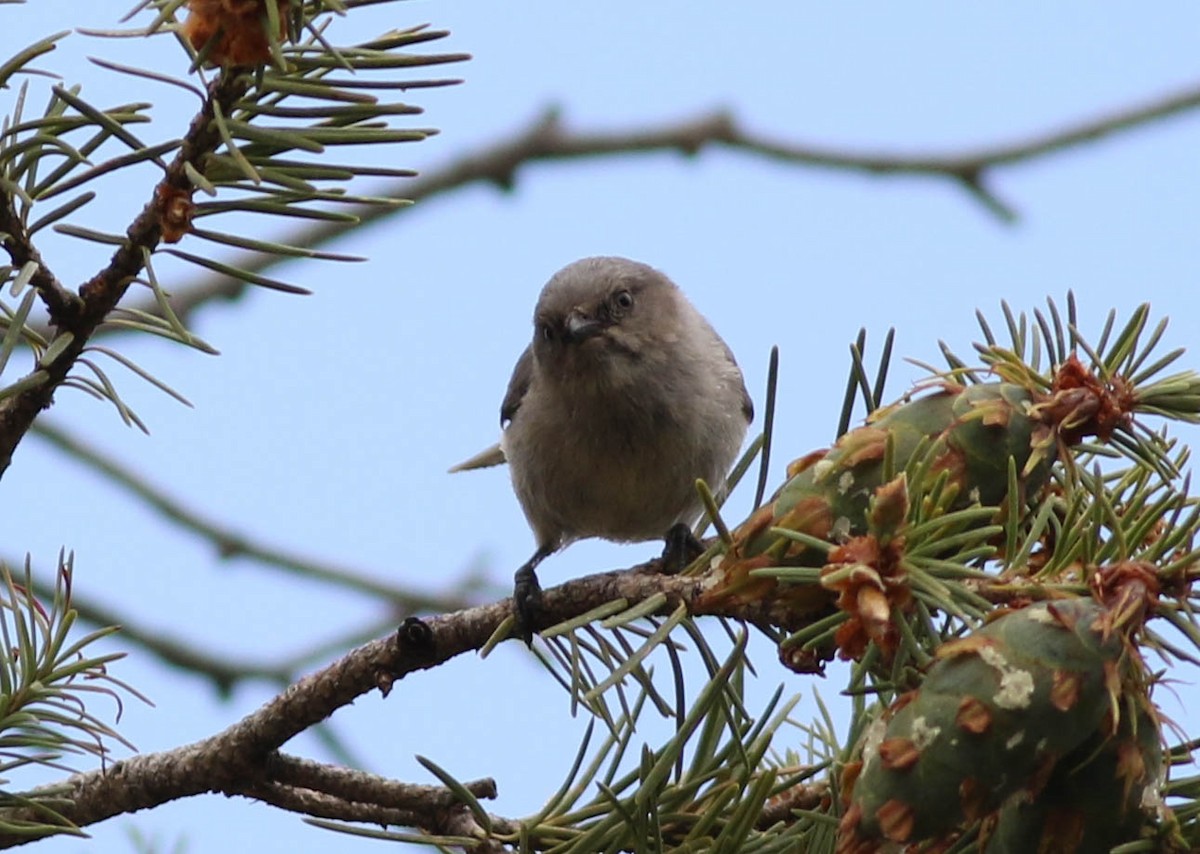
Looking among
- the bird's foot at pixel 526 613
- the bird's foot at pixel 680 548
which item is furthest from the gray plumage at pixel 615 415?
the bird's foot at pixel 526 613

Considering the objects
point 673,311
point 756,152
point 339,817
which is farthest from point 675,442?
point 339,817

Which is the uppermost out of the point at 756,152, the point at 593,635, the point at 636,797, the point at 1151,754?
the point at 756,152

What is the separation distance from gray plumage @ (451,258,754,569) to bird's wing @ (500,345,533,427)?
0.04 meters

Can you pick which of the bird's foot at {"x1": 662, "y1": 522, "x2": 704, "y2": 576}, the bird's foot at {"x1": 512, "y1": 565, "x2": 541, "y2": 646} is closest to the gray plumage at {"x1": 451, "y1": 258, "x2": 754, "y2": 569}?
the bird's foot at {"x1": 662, "y1": 522, "x2": 704, "y2": 576}

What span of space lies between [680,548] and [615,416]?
110 centimetres

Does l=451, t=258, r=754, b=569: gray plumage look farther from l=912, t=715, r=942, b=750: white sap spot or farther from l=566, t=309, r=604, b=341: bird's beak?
l=912, t=715, r=942, b=750: white sap spot

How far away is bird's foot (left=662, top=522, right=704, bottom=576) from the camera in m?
3.05

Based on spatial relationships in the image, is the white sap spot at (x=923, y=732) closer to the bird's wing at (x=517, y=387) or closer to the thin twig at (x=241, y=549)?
the bird's wing at (x=517, y=387)

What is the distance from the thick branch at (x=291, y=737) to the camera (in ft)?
7.50

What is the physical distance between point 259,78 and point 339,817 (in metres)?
1.17

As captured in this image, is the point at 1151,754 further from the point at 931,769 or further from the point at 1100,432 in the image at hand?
the point at 1100,432

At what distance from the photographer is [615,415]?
15.1ft

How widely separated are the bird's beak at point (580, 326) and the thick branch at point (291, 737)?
2.38 m

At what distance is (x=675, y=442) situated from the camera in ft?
15.0
